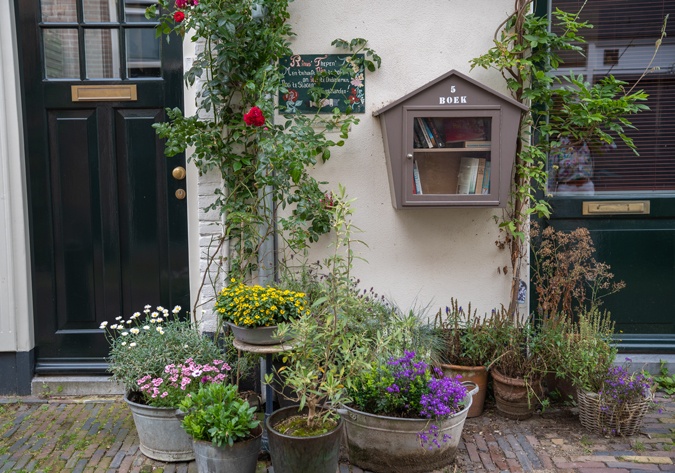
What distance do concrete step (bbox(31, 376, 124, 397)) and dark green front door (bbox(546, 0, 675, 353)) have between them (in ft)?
11.3

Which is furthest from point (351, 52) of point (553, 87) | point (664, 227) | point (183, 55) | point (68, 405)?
point (68, 405)

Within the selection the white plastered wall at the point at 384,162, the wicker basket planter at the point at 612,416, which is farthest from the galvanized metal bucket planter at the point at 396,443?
the white plastered wall at the point at 384,162

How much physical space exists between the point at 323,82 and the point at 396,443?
2500mm

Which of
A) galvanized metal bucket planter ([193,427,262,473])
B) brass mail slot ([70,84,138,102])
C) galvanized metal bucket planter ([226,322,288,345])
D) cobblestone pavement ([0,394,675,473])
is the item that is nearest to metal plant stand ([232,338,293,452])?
galvanized metal bucket planter ([226,322,288,345])

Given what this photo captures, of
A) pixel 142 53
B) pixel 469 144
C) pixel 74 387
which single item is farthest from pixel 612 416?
pixel 142 53

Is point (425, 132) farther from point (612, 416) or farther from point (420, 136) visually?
point (612, 416)

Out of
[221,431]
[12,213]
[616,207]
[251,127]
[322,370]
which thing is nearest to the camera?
[221,431]

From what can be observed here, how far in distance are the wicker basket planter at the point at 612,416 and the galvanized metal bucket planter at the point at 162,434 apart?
8.01 ft

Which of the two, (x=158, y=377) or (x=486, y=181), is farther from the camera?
(x=486, y=181)

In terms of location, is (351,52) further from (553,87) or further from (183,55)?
(553,87)

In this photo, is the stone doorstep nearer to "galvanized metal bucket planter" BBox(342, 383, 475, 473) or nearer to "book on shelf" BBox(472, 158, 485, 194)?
"galvanized metal bucket planter" BBox(342, 383, 475, 473)

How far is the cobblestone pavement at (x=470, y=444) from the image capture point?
3826mm

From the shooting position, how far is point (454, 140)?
4488mm

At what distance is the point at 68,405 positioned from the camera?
467 cm
